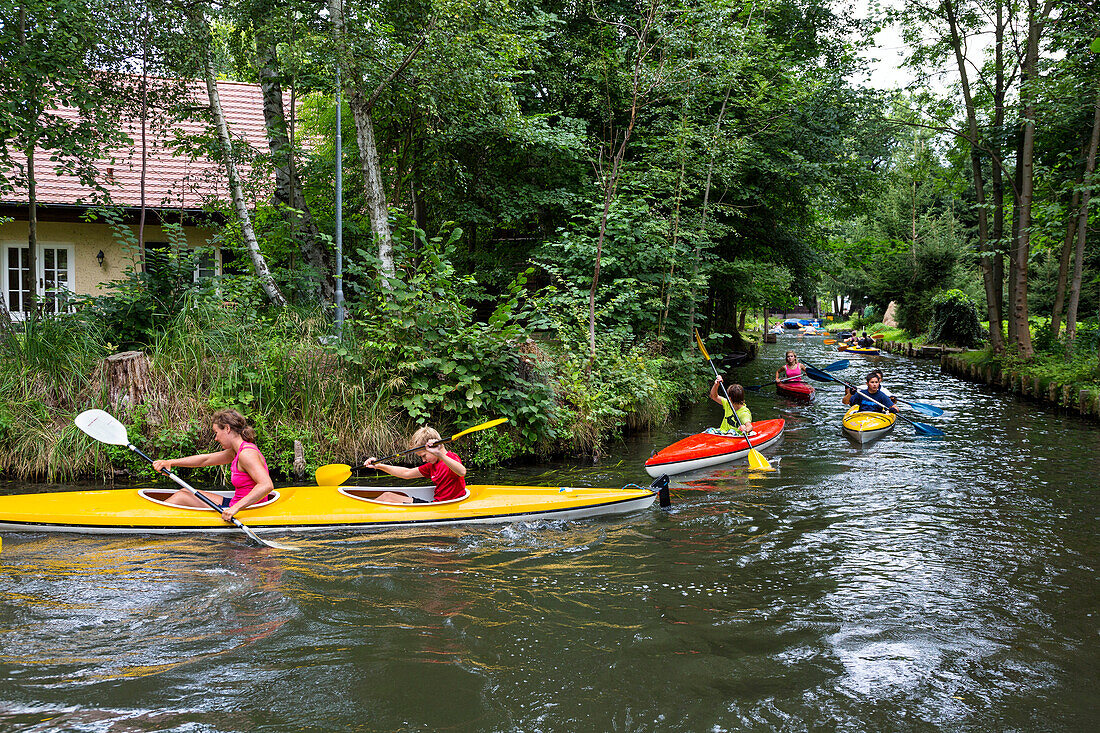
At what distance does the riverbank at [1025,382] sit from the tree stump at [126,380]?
1455 centimetres

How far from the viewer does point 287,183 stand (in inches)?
460

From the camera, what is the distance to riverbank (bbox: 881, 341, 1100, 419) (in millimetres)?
12758

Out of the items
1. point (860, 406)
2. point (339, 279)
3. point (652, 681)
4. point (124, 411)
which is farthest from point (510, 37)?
point (652, 681)

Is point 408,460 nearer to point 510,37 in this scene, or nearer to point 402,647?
point 402,647

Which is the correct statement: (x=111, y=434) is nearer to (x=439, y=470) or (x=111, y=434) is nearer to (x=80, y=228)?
(x=439, y=470)

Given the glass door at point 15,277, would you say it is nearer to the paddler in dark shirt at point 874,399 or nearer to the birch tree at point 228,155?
the birch tree at point 228,155

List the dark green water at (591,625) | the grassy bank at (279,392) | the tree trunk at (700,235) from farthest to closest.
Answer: the tree trunk at (700,235) → the grassy bank at (279,392) → the dark green water at (591,625)

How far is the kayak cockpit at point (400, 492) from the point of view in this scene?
22.0 ft

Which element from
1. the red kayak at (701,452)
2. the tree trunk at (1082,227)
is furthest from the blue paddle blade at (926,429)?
the tree trunk at (1082,227)

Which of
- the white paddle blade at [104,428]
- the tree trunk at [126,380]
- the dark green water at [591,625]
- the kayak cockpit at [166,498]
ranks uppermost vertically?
the tree trunk at [126,380]

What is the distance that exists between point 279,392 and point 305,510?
2.52 metres

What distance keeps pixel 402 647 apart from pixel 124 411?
18.0 feet

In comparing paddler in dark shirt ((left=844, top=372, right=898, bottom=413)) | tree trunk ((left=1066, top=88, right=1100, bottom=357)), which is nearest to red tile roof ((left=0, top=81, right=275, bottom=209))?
paddler in dark shirt ((left=844, top=372, right=898, bottom=413))

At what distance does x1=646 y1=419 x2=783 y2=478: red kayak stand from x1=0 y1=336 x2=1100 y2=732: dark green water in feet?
A: 4.38
